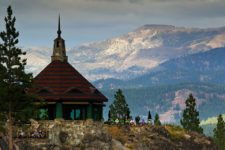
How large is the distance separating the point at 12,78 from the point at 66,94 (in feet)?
61.0

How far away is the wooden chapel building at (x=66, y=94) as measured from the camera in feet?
281

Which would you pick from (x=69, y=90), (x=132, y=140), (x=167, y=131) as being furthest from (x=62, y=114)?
(x=167, y=131)

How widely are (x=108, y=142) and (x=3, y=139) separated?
1398 cm

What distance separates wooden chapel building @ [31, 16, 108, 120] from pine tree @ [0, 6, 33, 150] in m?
16.5

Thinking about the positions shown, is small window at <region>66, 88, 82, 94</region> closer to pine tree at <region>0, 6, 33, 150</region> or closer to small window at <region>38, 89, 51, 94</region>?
small window at <region>38, 89, 51, 94</region>

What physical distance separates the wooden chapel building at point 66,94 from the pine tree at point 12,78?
1654cm

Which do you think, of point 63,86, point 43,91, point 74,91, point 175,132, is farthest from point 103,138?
point 175,132

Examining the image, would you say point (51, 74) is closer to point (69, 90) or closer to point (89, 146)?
point (69, 90)

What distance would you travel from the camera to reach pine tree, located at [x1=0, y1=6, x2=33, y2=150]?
6700 cm

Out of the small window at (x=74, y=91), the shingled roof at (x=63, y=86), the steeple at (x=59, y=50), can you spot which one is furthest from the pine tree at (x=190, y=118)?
the small window at (x=74, y=91)

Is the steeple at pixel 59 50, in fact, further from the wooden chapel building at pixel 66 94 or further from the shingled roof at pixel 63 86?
the shingled roof at pixel 63 86

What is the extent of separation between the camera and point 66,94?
8588 cm

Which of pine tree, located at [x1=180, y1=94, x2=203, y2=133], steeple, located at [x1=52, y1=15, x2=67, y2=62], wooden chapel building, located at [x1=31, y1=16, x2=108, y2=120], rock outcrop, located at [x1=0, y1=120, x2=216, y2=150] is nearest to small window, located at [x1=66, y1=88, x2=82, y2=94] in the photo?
wooden chapel building, located at [x1=31, y1=16, x2=108, y2=120]

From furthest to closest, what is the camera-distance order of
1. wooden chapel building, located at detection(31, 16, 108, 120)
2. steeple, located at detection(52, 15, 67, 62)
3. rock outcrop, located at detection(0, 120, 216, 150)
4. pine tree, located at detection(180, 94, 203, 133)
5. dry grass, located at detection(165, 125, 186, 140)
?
pine tree, located at detection(180, 94, 203, 133) → dry grass, located at detection(165, 125, 186, 140) → steeple, located at detection(52, 15, 67, 62) → wooden chapel building, located at detection(31, 16, 108, 120) → rock outcrop, located at detection(0, 120, 216, 150)
